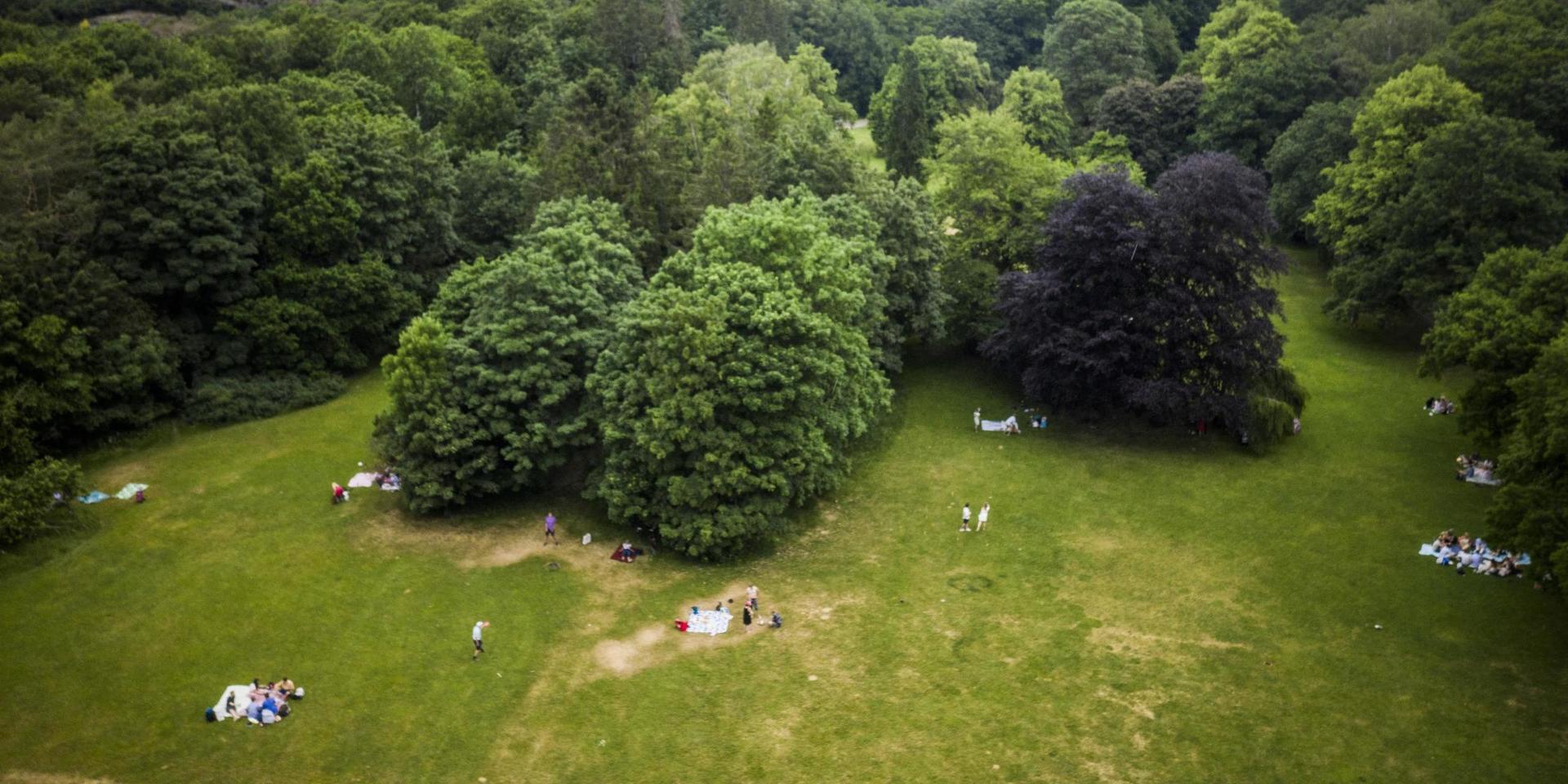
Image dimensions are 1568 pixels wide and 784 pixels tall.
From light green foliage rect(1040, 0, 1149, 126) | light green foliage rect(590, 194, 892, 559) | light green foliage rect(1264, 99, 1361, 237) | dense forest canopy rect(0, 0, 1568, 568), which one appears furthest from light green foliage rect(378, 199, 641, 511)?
light green foliage rect(1040, 0, 1149, 126)

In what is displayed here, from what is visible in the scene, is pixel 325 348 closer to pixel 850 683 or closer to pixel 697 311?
pixel 697 311

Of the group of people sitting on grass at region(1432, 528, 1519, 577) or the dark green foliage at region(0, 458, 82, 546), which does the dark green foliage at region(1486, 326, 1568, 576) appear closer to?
the group of people sitting on grass at region(1432, 528, 1519, 577)

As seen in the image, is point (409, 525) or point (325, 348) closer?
point (409, 525)

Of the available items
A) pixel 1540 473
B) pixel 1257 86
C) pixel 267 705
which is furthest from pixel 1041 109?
pixel 267 705

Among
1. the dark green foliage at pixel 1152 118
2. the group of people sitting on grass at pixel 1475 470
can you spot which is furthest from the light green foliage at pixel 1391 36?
the group of people sitting on grass at pixel 1475 470

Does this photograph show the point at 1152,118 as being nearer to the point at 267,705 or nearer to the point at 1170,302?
the point at 1170,302

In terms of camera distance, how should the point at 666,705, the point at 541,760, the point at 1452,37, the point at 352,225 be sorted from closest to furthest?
the point at 541,760, the point at 666,705, the point at 352,225, the point at 1452,37

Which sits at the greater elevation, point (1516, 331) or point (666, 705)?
point (1516, 331)

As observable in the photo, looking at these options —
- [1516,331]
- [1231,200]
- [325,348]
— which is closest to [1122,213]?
[1231,200]
